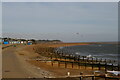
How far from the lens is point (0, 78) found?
17.7m

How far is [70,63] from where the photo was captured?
33031 millimetres

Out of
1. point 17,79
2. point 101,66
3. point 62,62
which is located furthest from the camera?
point 62,62

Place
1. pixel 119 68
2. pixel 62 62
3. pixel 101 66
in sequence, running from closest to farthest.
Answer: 1. pixel 119 68
2. pixel 101 66
3. pixel 62 62

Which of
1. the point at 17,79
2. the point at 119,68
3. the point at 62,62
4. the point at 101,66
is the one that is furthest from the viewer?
the point at 62,62

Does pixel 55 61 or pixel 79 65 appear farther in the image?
pixel 55 61

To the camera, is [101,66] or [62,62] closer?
[101,66]

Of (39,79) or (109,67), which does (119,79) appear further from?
(109,67)

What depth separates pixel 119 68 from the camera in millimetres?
29562

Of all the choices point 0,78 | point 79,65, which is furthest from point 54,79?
point 79,65

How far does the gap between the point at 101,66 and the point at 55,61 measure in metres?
8.24

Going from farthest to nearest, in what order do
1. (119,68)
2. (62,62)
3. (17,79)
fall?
(62,62) < (119,68) < (17,79)

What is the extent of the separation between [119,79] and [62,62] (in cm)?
1634

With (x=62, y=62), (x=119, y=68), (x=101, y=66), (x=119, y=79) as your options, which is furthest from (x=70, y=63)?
(x=119, y=79)

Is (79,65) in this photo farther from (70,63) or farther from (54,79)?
(54,79)
